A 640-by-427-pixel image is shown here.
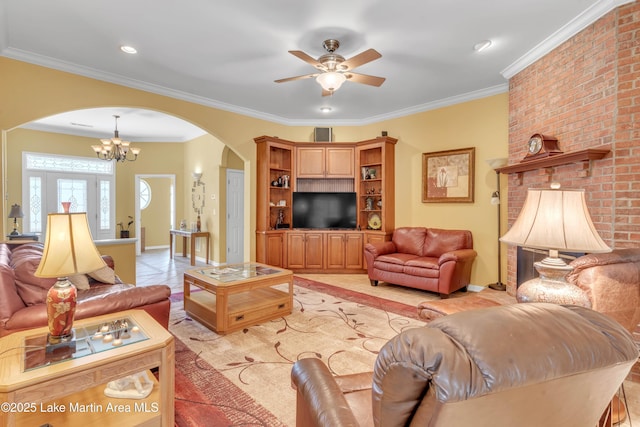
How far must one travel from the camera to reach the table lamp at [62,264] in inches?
60.5

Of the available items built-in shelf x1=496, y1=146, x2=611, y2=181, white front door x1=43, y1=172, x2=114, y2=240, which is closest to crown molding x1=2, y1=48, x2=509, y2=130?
built-in shelf x1=496, y1=146, x2=611, y2=181

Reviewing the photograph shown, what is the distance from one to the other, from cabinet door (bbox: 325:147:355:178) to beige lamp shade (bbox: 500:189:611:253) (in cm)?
416

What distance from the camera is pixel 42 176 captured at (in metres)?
6.42

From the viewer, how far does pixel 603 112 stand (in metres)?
2.62

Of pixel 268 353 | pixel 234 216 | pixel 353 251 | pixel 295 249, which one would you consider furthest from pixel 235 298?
pixel 234 216

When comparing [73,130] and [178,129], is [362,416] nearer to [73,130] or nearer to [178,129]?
[178,129]

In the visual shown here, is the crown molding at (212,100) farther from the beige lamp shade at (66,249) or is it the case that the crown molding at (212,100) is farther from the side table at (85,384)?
the side table at (85,384)

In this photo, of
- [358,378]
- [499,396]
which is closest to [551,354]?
[499,396]

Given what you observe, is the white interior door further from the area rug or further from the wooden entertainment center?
the area rug

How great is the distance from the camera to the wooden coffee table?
2955 millimetres

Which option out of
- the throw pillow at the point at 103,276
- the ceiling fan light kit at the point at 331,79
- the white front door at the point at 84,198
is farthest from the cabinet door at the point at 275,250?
the white front door at the point at 84,198

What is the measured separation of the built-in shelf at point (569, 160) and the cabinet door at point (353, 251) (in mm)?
2738

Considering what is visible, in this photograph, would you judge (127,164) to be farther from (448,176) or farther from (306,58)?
(448,176)

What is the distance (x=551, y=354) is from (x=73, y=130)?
8.78 metres
